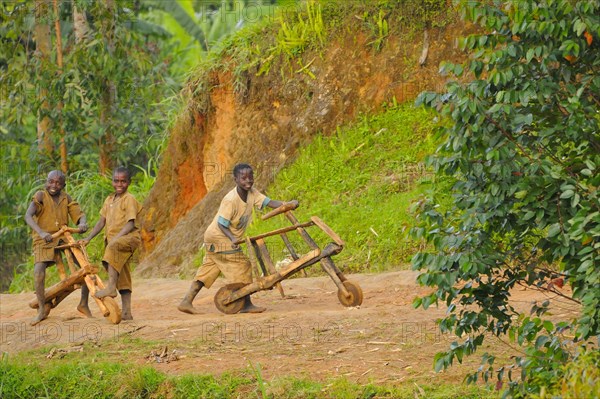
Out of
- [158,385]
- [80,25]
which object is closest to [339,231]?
[158,385]

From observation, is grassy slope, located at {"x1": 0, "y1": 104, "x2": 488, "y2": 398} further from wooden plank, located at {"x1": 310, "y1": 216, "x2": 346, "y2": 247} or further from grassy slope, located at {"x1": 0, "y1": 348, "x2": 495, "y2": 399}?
wooden plank, located at {"x1": 310, "y1": 216, "x2": 346, "y2": 247}

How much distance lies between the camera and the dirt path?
7.75 meters

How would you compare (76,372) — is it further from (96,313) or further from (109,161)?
(109,161)

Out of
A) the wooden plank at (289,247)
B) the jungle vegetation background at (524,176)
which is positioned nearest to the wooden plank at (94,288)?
the wooden plank at (289,247)

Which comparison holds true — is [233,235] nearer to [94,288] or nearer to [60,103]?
[94,288]

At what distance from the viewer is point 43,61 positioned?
1717 cm

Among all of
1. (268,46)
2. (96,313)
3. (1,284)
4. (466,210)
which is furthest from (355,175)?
(1,284)

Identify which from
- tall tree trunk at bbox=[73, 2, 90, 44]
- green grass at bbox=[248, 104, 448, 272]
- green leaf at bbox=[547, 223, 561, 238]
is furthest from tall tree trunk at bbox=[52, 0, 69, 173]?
green leaf at bbox=[547, 223, 561, 238]

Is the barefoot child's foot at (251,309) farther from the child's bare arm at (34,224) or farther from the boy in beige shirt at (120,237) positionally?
the child's bare arm at (34,224)

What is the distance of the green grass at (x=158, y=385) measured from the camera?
7082 mm

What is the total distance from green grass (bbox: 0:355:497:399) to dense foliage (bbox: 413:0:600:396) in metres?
1.12

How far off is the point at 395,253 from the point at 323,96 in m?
3.62

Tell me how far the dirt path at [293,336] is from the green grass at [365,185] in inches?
40.3

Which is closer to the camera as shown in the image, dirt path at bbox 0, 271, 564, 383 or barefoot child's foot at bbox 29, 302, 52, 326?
dirt path at bbox 0, 271, 564, 383
